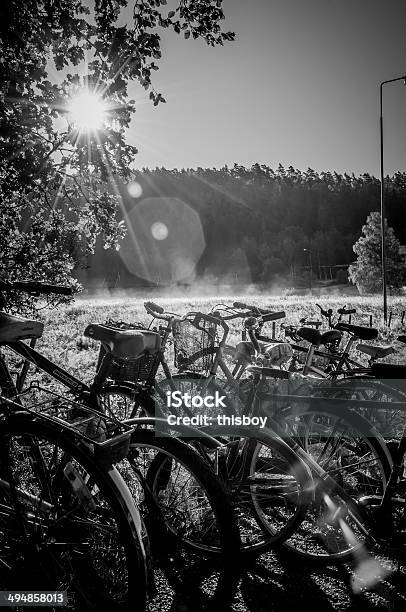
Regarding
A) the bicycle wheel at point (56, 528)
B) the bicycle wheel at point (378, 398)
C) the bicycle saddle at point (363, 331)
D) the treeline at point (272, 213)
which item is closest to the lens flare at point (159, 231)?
the treeline at point (272, 213)

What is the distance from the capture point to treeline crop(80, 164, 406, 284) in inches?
4515

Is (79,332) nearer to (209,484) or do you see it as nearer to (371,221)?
(209,484)

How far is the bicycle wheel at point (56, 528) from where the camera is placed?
82.5 inches

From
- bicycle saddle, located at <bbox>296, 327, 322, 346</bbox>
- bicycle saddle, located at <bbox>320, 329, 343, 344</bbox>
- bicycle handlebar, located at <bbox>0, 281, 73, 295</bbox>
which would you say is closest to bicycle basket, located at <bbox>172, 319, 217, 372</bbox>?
bicycle saddle, located at <bbox>296, 327, 322, 346</bbox>

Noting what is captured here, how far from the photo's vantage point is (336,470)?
9.52ft

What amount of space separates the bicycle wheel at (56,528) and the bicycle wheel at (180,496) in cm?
42

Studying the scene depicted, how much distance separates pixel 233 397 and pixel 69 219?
14.4ft

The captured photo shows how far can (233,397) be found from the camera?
500 cm

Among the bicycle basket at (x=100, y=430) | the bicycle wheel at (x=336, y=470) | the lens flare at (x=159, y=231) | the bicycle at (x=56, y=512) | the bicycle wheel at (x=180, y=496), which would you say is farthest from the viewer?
the lens flare at (x=159, y=231)

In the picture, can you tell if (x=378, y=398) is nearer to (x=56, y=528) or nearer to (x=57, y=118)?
(x=56, y=528)

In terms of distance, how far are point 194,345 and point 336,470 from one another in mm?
2484

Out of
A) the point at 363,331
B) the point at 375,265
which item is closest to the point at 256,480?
the point at 363,331

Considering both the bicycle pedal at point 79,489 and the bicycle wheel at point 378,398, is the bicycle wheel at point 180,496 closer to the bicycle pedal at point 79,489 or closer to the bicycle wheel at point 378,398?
the bicycle pedal at point 79,489

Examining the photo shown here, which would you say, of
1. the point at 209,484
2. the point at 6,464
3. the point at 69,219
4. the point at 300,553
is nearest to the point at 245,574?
the point at 300,553
